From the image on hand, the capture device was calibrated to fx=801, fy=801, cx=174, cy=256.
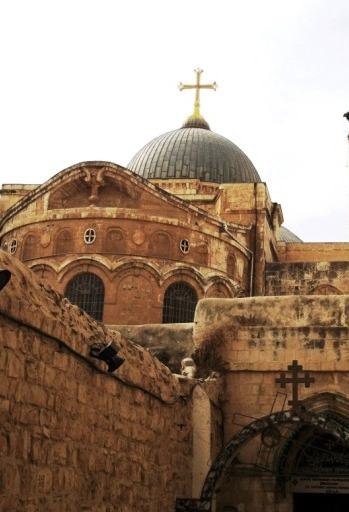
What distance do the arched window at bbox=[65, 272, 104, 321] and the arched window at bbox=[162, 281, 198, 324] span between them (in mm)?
1730

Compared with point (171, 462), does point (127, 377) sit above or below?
above

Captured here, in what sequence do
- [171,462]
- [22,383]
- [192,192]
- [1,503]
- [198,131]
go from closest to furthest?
[1,503], [22,383], [171,462], [192,192], [198,131]

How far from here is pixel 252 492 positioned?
39.7 ft

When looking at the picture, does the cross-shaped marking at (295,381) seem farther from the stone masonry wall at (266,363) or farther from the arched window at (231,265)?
the arched window at (231,265)

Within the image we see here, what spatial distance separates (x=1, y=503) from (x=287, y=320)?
7.79m

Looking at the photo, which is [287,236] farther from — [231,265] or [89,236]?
[89,236]

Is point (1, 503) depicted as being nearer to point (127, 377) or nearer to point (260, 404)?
point (127, 377)

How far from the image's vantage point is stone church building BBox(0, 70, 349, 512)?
638 centimetres

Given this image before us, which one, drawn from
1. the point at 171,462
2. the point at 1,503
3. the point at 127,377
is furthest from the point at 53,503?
the point at 171,462

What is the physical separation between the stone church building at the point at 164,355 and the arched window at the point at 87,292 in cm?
4

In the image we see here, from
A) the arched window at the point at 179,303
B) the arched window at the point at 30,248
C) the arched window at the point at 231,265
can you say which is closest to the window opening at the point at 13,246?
the arched window at the point at 30,248

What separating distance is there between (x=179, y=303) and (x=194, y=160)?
10.9 m

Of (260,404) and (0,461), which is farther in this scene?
(260,404)

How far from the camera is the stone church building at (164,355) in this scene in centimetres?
638
